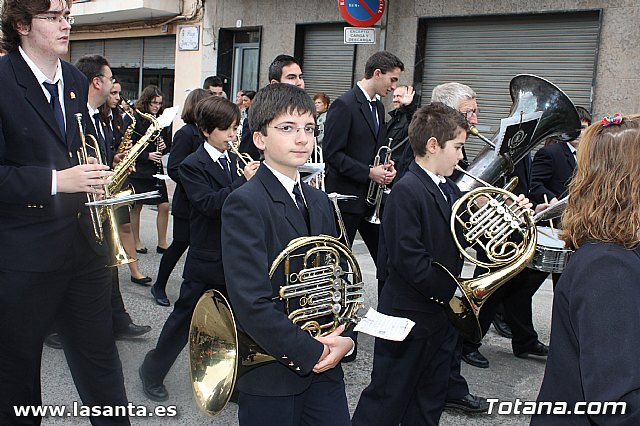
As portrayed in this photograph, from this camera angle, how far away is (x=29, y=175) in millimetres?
2568

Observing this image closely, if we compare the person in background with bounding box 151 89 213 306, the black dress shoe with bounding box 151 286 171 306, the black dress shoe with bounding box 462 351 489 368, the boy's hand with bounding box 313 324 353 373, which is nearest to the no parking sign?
the person in background with bounding box 151 89 213 306

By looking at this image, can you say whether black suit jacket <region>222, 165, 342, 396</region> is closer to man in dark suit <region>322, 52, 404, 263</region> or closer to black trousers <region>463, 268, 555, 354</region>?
man in dark suit <region>322, 52, 404, 263</region>

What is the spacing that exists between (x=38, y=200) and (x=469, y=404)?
270cm

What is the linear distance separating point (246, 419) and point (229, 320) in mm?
422

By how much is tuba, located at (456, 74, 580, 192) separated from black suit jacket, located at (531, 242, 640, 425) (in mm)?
2617

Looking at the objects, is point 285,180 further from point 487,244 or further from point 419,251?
point 487,244

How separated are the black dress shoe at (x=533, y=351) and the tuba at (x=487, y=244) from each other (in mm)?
1960

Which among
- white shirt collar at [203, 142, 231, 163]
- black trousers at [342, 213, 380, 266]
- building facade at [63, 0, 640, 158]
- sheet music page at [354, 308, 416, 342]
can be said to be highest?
building facade at [63, 0, 640, 158]

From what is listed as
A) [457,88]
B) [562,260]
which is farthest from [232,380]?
[457,88]

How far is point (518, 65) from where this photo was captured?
30.8ft

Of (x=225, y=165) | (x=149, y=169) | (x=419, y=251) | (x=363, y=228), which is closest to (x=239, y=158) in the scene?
(x=225, y=165)

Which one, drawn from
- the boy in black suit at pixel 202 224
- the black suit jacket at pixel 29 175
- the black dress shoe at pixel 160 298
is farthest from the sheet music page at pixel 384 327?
the black dress shoe at pixel 160 298

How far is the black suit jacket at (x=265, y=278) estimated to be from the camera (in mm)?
2191

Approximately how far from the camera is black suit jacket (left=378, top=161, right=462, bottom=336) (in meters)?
3.04
